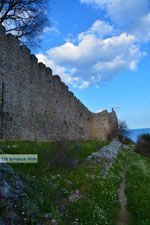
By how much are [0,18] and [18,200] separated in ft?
70.5

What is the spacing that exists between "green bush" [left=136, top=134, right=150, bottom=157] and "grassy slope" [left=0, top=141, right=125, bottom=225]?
22770mm

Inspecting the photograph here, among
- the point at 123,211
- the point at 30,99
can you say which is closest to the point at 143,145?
A: the point at 30,99

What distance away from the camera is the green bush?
3758 cm

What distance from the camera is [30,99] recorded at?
26812 millimetres

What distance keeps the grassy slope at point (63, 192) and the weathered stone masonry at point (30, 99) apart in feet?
28.0

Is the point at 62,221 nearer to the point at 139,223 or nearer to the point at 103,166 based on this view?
the point at 139,223

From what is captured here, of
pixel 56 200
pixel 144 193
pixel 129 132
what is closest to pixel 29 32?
pixel 144 193

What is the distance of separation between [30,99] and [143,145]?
15060mm

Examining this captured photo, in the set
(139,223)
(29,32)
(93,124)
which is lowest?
(139,223)

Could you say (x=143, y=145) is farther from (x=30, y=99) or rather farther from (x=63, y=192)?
(x=63, y=192)

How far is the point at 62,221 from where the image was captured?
8.77 metres

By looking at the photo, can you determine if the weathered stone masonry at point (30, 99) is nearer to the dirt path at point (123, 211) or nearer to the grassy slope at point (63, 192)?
the grassy slope at point (63, 192)

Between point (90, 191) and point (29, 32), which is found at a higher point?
point (29, 32)

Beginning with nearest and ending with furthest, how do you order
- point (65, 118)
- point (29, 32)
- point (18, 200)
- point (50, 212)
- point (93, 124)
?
point (18, 200) → point (50, 212) → point (29, 32) → point (65, 118) → point (93, 124)
